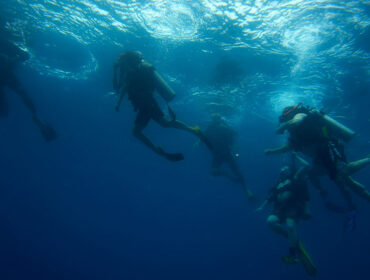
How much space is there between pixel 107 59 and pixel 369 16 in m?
15.4

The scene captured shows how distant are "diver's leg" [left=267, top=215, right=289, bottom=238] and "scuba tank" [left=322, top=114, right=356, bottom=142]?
3.31 meters

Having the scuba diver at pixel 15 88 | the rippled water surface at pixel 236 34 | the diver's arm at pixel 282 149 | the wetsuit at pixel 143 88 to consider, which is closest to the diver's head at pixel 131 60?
the wetsuit at pixel 143 88

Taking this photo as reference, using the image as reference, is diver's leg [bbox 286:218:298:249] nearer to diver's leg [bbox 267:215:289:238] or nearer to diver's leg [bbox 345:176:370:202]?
diver's leg [bbox 267:215:289:238]

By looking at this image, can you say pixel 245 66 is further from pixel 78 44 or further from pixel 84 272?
pixel 84 272

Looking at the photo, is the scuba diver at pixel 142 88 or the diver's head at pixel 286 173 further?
the diver's head at pixel 286 173

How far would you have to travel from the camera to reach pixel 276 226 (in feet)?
24.4

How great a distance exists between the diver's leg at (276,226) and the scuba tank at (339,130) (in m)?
3.31

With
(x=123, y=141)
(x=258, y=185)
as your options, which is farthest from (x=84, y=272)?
(x=258, y=185)

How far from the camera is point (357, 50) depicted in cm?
1215

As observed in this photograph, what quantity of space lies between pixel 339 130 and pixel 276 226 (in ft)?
11.7

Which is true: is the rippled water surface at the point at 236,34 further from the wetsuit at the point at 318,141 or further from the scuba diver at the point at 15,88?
the wetsuit at the point at 318,141

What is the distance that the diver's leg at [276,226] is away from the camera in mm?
7159

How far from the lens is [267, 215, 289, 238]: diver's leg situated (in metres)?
7.16

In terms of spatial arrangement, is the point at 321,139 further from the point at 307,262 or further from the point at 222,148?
the point at 222,148
